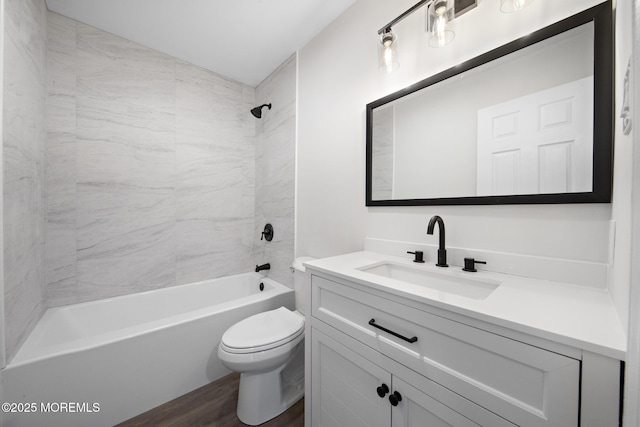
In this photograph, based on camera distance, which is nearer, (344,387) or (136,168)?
(344,387)

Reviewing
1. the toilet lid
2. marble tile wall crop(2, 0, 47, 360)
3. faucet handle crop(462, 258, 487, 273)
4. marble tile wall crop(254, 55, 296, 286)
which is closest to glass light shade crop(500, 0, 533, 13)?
faucet handle crop(462, 258, 487, 273)

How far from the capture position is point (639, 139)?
13.7 inches

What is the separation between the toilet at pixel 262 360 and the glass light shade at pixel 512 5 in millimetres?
1374

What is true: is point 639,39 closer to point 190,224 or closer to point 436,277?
point 436,277

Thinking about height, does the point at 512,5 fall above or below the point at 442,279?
above

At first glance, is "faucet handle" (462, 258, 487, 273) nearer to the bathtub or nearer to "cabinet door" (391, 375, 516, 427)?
"cabinet door" (391, 375, 516, 427)

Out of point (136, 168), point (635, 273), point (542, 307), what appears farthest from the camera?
point (136, 168)

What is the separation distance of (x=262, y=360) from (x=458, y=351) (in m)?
0.99

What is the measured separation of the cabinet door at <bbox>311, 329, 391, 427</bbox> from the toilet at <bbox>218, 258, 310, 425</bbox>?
0.91 feet

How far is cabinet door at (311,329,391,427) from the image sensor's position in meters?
0.85

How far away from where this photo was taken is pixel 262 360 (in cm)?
125

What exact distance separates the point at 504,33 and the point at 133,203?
2.58 metres

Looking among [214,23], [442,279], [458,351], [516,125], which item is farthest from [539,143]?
[214,23]

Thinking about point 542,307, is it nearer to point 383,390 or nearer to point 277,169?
point 383,390
